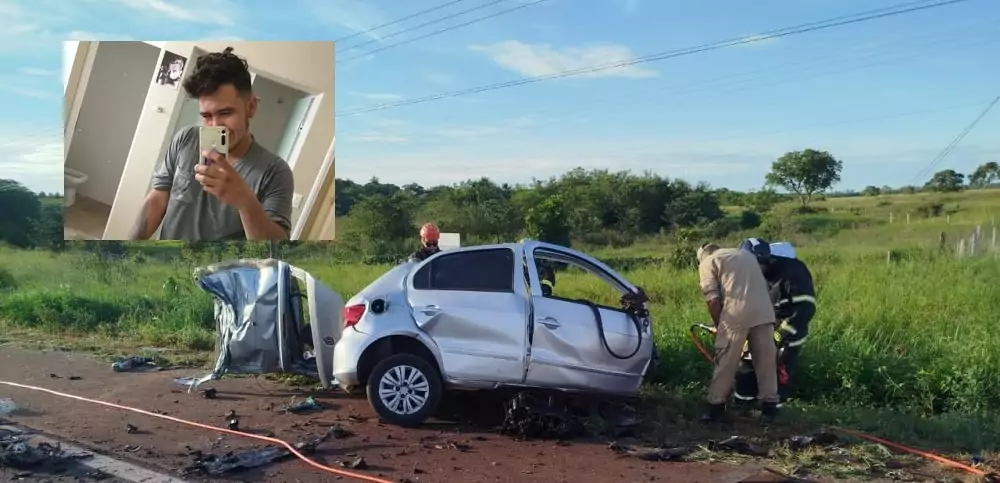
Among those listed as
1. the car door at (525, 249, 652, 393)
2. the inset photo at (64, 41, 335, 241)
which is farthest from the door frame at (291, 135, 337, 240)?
the car door at (525, 249, 652, 393)

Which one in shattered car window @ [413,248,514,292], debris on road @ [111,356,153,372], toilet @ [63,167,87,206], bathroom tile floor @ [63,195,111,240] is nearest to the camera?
shattered car window @ [413,248,514,292]

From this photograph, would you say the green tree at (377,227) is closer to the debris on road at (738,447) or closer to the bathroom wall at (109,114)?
the bathroom wall at (109,114)

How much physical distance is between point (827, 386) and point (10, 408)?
7.82 meters

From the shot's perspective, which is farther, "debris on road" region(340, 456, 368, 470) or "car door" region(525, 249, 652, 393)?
"car door" region(525, 249, 652, 393)

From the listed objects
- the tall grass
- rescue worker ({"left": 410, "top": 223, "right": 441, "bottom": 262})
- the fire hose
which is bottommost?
the fire hose

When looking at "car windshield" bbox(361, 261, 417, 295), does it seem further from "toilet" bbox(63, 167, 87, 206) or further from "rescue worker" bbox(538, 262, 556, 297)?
"toilet" bbox(63, 167, 87, 206)

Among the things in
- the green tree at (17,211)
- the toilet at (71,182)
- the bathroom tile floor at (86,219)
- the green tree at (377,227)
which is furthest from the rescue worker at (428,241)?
the green tree at (17,211)

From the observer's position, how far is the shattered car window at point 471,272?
287 inches

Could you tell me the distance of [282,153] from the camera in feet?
47.7

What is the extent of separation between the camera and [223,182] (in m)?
14.1

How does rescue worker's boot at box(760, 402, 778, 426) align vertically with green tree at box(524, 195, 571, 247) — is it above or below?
below

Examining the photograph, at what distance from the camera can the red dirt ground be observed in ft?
19.3

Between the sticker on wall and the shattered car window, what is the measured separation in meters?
8.96

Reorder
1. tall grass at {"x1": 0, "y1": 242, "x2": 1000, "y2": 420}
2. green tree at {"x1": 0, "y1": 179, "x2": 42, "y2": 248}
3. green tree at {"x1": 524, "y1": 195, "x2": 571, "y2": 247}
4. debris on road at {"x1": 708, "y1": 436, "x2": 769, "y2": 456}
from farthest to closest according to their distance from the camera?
green tree at {"x1": 0, "y1": 179, "x2": 42, "y2": 248} < green tree at {"x1": 524, "y1": 195, "x2": 571, "y2": 247} < tall grass at {"x1": 0, "y1": 242, "x2": 1000, "y2": 420} < debris on road at {"x1": 708, "y1": 436, "x2": 769, "y2": 456}
